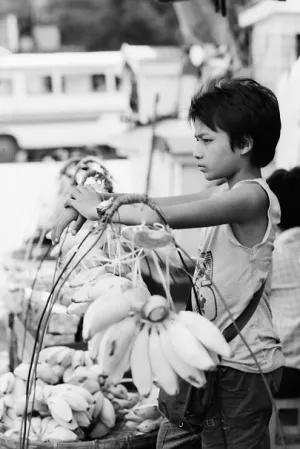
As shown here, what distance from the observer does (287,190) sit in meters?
2.53

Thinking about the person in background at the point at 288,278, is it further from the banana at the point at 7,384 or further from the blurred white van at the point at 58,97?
the blurred white van at the point at 58,97

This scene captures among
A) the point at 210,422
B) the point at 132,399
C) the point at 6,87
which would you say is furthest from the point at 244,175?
the point at 6,87

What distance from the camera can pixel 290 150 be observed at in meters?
3.53

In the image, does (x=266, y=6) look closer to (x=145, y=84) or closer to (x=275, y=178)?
(x=275, y=178)

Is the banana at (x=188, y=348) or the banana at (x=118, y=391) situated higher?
the banana at (x=188, y=348)

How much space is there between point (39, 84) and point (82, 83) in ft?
2.03

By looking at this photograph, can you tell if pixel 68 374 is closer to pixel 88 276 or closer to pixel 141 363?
pixel 88 276

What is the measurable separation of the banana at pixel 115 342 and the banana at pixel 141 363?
0.06 ft

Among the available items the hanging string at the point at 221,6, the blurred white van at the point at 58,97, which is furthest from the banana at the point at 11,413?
the blurred white van at the point at 58,97

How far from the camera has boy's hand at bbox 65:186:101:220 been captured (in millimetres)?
1553

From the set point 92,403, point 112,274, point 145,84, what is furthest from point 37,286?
point 145,84

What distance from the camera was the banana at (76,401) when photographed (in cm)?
221

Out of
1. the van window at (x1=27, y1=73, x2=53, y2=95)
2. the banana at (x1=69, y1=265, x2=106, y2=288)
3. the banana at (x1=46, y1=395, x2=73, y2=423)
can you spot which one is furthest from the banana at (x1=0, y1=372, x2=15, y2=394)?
the van window at (x1=27, y1=73, x2=53, y2=95)

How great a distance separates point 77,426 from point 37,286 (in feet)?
3.99
